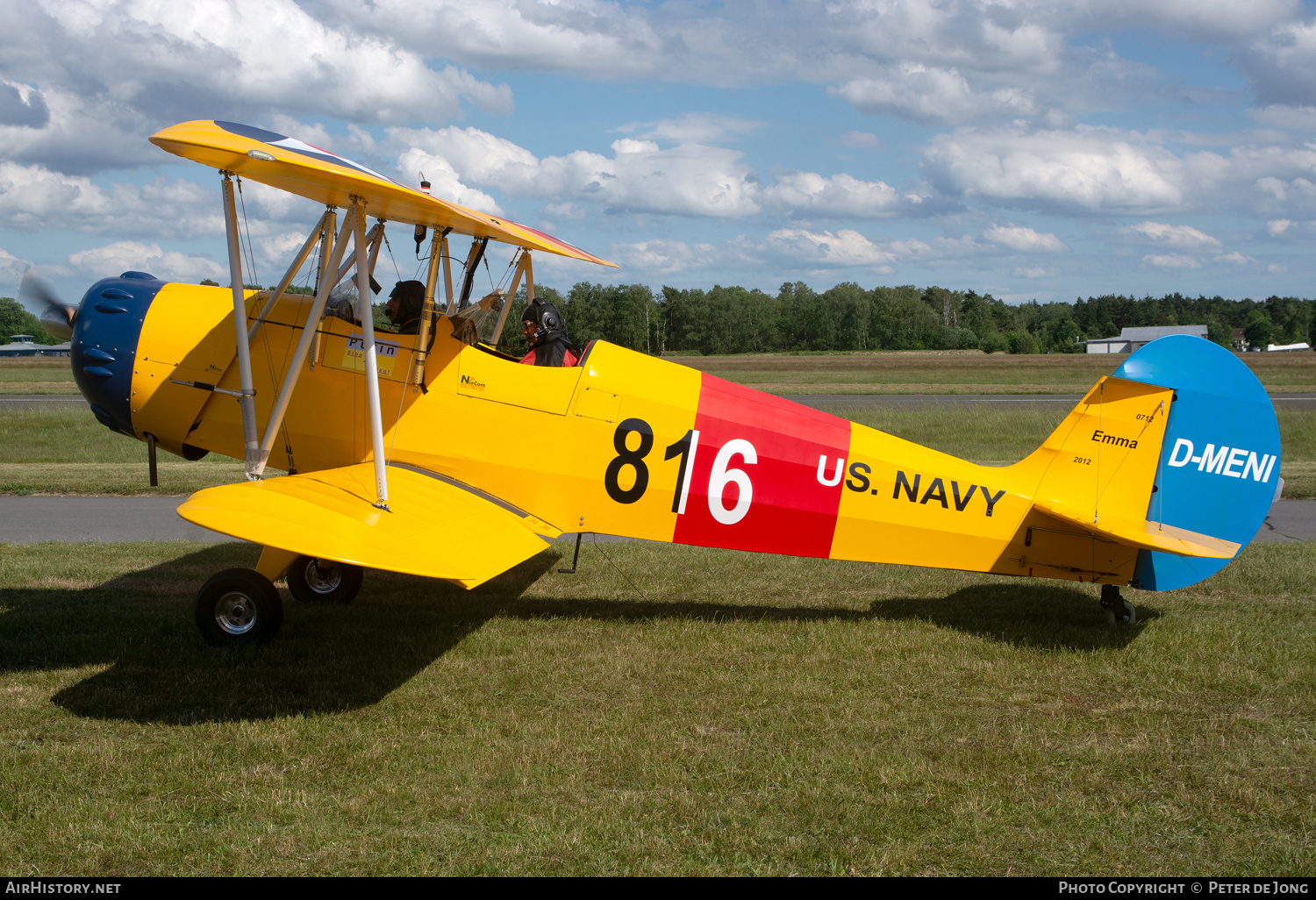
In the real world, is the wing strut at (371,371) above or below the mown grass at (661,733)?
above

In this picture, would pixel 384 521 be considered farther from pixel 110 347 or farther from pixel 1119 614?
pixel 1119 614

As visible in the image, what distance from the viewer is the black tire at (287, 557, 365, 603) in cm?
708

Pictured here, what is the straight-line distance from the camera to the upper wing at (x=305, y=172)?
4938 millimetres

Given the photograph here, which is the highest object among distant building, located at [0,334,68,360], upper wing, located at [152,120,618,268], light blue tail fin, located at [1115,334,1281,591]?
upper wing, located at [152,120,618,268]

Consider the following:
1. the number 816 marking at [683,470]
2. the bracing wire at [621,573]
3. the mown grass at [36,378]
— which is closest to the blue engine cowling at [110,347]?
the number 816 marking at [683,470]

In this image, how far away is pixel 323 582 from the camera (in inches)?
283

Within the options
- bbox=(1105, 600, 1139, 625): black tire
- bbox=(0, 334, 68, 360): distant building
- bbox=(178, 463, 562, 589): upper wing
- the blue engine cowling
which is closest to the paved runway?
the blue engine cowling

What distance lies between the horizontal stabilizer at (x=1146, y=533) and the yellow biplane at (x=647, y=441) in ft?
0.12

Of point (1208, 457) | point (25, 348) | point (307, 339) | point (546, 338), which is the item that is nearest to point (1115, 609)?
point (1208, 457)

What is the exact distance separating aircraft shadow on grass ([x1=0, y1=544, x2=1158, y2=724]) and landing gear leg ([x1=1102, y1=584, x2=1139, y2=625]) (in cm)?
10

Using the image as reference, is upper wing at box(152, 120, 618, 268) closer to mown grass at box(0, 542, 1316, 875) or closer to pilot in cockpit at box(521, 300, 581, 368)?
pilot in cockpit at box(521, 300, 581, 368)

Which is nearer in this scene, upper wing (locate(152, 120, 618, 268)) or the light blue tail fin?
upper wing (locate(152, 120, 618, 268))

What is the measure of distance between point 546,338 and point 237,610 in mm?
2822

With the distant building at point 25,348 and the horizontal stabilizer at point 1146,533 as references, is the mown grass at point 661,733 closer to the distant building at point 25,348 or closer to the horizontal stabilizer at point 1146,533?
the horizontal stabilizer at point 1146,533
